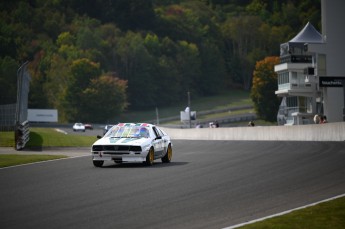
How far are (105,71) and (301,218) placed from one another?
174m

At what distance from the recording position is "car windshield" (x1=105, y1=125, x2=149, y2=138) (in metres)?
27.8

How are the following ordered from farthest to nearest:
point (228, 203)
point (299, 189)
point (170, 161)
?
point (170, 161)
point (299, 189)
point (228, 203)

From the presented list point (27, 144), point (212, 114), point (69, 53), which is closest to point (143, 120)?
point (212, 114)

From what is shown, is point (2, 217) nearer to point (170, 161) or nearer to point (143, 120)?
point (170, 161)

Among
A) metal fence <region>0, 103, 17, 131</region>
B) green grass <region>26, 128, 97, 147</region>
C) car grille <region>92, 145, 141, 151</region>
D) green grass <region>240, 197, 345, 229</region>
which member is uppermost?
metal fence <region>0, 103, 17, 131</region>

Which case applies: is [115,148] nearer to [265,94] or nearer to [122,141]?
[122,141]

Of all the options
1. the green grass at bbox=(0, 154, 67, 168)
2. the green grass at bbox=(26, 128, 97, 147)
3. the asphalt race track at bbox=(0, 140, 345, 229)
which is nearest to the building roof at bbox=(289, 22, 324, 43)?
the green grass at bbox=(26, 128, 97, 147)

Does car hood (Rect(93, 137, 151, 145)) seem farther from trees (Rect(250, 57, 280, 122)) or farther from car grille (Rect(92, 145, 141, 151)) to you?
trees (Rect(250, 57, 280, 122))

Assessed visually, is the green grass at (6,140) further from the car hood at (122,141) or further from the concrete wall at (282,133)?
the car hood at (122,141)

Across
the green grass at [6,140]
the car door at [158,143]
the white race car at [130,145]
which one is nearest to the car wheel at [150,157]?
the white race car at [130,145]

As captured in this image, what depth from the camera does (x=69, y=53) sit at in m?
189

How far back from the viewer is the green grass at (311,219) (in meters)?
13.6

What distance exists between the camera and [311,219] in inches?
562

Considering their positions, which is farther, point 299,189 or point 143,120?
point 143,120
